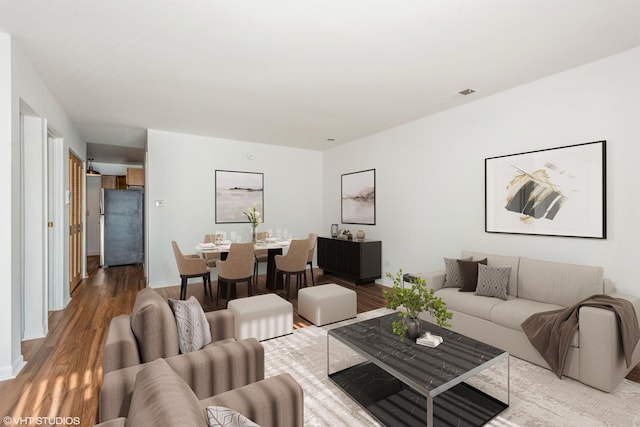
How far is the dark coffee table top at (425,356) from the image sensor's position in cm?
185

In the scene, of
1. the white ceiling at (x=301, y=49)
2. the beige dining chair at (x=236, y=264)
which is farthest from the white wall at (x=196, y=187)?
the beige dining chair at (x=236, y=264)

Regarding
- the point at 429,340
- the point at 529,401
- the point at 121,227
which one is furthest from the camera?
the point at 121,227

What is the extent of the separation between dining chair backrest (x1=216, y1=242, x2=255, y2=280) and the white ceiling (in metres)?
1.92

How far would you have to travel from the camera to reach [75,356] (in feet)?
9.48

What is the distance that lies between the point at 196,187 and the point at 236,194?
29.9 inches

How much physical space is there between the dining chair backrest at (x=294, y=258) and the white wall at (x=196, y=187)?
1722 mm

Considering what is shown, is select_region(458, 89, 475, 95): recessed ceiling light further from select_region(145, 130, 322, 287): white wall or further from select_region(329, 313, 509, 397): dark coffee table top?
select_region(145, 130, 322, 287): white wall

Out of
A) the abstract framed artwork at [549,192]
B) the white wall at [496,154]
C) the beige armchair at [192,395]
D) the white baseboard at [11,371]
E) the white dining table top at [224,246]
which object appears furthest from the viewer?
the white dining table top at [224,246]

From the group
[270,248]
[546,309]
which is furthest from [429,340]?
[270,248]

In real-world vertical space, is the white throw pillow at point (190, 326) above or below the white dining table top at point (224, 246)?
below

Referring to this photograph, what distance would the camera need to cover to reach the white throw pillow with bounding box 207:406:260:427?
1.04m

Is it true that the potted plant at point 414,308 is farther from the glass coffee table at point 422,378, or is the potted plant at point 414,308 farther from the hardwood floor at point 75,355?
the hardwood floor at point 75,355

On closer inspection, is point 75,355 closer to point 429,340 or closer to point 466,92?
point 429,340

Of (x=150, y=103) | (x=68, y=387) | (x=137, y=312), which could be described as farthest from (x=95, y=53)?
(x=68, y=387)
